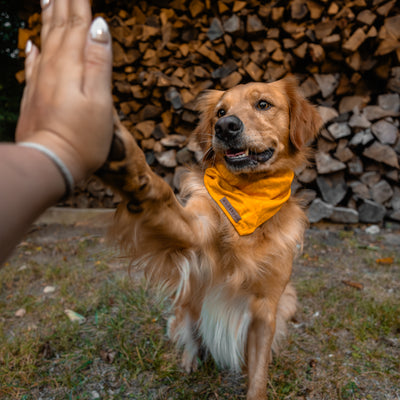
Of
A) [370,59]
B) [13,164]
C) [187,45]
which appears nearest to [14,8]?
[187,45]

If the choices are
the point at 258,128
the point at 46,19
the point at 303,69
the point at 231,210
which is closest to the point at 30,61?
the point at 46,19

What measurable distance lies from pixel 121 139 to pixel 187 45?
359 cm

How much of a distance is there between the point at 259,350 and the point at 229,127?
3.52ft

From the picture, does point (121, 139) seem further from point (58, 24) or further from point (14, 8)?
point (14, 8)

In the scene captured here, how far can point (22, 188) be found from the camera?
1.21 ft

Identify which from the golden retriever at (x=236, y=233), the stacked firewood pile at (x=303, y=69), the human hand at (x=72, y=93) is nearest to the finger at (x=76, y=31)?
the human hand at (x=72, y=93)

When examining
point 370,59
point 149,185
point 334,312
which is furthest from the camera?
point 370,59

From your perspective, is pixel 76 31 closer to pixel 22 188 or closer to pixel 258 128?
pixel 22 188

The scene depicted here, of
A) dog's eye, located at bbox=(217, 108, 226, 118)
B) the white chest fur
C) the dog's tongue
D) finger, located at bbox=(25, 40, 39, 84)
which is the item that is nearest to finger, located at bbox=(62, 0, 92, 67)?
finger, located at bbox=(25, 40, 39, 84)

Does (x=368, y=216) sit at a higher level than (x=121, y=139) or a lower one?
lower

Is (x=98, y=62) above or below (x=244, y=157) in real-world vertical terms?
above

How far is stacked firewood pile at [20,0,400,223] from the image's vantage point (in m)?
3.27

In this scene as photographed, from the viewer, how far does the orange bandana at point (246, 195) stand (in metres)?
1.36

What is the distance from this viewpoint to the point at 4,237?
36cm
